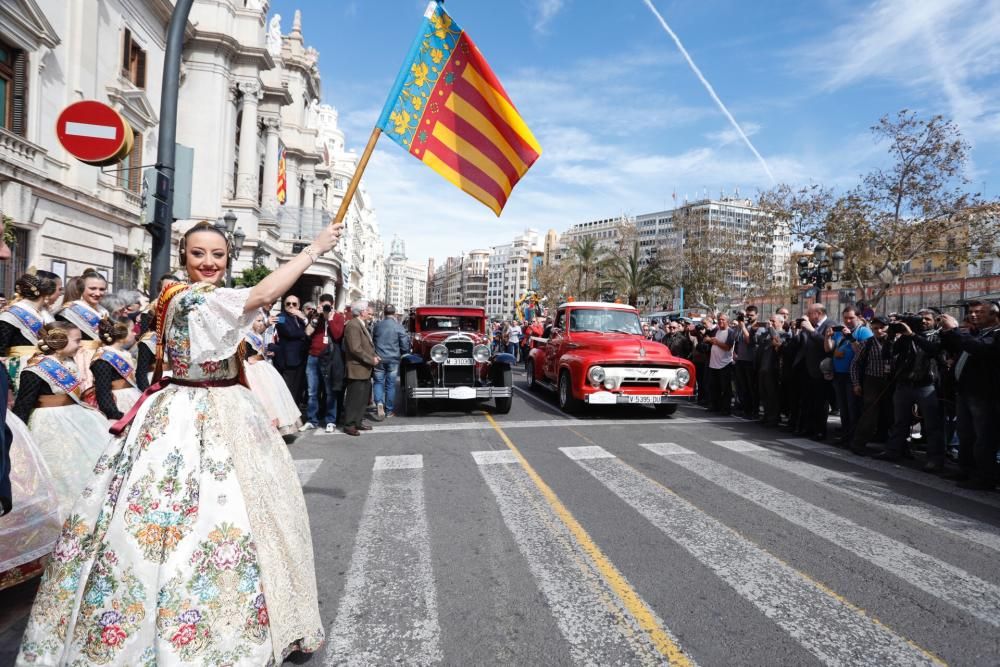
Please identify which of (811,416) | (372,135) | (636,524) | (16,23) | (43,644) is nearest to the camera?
(43,644)

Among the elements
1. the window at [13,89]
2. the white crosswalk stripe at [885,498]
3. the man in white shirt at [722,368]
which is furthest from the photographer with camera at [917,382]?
the window at [13,89]

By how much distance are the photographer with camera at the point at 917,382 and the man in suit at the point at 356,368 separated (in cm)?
718

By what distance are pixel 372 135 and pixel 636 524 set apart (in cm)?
354

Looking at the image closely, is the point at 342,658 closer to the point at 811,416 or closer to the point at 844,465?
the point at 844,465

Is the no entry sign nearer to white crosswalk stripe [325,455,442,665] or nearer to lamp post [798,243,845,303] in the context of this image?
white crosswalk stripe [325,455,442,665]

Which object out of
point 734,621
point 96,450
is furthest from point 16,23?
point 734,621

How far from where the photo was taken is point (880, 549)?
439 cm

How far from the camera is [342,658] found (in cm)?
282

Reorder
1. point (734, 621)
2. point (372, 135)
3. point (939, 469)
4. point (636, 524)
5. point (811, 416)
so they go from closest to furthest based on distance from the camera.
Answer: point (734, 621)
point (372, 135)
point (636, 524)
point (939, 469)
point (811, 416)

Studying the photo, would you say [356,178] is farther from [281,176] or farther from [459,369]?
[281,176]

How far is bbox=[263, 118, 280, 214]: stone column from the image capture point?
115 feet

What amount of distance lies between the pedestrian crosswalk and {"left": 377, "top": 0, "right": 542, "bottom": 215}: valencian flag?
9.46 ft

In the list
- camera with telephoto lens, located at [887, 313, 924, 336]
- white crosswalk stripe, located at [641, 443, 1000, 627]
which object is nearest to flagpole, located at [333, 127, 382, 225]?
white crosswalk stripe, located at [641, 443, 1000, 627]

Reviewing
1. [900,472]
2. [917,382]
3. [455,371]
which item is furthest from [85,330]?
[917,382]
